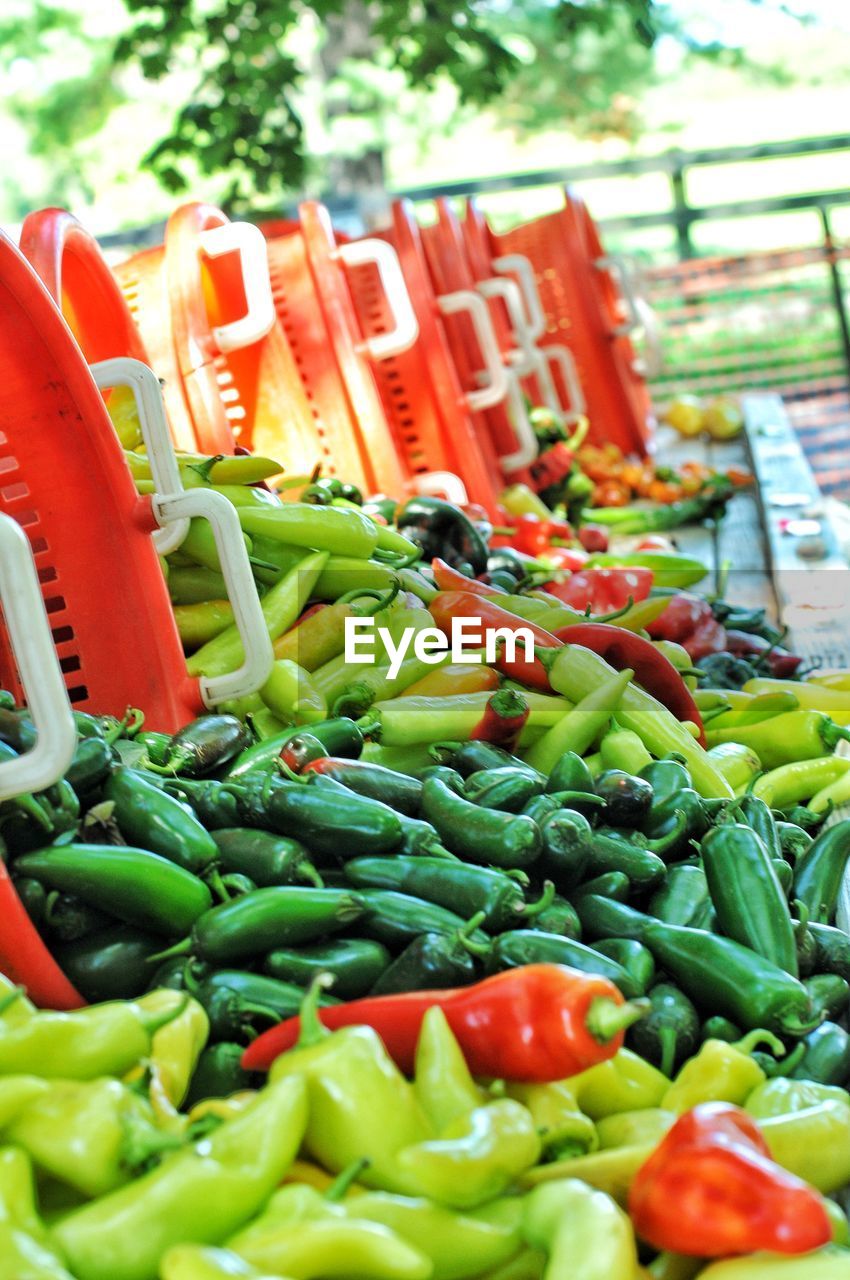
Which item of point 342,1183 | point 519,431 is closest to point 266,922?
point 342,1183

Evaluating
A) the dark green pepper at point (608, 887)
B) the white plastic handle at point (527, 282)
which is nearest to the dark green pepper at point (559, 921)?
the dark green pepper at point (608, 887)

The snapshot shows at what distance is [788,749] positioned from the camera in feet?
9.33

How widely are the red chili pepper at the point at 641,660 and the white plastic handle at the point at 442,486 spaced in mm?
1873

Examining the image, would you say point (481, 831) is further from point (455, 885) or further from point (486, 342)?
point (486, 342)

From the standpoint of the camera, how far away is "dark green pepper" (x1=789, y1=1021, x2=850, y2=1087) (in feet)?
5.60

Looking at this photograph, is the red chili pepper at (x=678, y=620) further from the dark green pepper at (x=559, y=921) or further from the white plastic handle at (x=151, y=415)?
the dark green pepper at (x=559, y=921)

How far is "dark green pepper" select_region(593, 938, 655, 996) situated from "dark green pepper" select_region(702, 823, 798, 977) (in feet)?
0.46

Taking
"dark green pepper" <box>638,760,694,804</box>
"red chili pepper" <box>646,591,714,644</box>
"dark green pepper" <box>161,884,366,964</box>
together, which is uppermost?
"dark green pepper" <box>161,884,366,964</box>

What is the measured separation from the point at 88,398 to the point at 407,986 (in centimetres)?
122

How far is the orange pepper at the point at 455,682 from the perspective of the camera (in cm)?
262

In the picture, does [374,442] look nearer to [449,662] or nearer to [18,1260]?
[449,662]

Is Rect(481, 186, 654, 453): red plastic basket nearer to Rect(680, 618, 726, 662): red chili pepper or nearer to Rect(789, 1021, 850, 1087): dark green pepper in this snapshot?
Rect(680, 618, 726, 662): red chili pepper

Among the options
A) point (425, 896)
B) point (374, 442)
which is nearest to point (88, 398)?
point (425, 896)

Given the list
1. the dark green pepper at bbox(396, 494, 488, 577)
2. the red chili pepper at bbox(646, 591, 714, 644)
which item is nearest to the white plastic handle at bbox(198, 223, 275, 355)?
the dark green pepper at bbox(396, 494, 488, 577)
